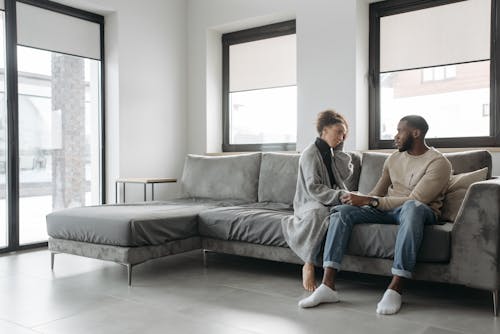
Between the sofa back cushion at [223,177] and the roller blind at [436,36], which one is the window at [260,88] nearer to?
the sofa back cushion at [223,177]

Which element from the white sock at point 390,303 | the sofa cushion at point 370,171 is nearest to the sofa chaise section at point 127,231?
the sofa cushion at point 370,171

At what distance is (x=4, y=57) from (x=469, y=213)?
3.76 meters

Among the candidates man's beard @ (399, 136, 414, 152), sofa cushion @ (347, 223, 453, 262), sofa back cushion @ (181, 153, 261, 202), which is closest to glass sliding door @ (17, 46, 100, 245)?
sofa back cushion @ (181, 153, 261, 202)

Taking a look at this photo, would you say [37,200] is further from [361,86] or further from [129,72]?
[361,86]

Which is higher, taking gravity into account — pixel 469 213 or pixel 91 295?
pixel 469 213

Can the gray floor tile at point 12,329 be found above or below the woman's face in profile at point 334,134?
below

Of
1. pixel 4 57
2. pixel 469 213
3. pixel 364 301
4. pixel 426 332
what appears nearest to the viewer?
pixel 426 332

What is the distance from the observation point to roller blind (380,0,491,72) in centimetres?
380

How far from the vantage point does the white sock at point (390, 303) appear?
7.74ft

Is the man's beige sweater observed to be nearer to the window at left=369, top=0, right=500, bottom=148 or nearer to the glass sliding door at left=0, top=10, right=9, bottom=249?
the window at left=369, top=0, right=500, bottom=148

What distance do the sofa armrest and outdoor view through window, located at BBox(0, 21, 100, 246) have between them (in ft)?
11.5

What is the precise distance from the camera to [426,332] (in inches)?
82.8

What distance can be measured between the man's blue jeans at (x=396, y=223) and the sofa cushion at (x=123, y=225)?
1.06 m

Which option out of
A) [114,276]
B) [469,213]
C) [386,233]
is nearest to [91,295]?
[114,276]
